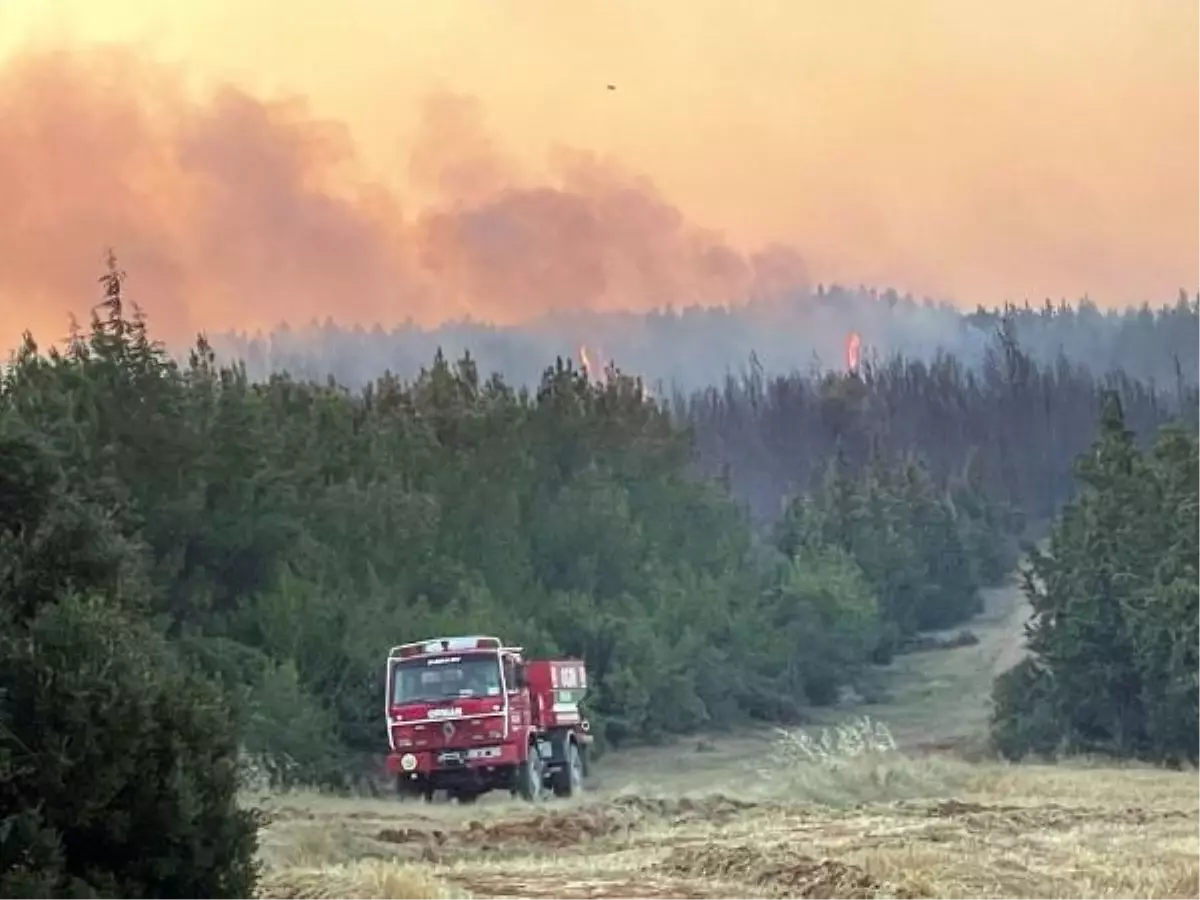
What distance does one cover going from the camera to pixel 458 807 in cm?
2839

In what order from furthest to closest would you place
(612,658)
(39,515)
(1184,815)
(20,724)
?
(612,658) < (1184,815) < (39,515) < (20,724)

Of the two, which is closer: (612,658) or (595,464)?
(612,658)

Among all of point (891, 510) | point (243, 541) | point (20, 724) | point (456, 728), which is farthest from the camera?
point (891, 510)

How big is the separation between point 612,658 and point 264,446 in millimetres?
16113

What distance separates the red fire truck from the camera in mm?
30219

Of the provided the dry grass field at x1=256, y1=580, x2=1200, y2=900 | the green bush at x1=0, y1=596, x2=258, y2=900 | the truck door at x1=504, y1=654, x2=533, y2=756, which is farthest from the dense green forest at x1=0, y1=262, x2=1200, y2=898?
the truck door at x1=504, y1=654, x2=533, y2=756

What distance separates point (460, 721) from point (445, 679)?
79 centimetres

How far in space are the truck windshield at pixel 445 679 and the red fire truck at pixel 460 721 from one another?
17 mm

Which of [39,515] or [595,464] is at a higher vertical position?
[595,464]

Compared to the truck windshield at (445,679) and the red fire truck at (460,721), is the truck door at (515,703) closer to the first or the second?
the red fire truck at (460,721)

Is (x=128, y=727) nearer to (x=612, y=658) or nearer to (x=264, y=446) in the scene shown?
(x=264, y=446)

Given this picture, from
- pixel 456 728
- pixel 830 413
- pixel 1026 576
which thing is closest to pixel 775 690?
pixel 1026 576

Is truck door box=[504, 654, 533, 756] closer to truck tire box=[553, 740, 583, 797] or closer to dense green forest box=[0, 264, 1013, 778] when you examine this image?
truck tire box=[553, 740, 583, 797]

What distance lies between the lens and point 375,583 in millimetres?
47469
